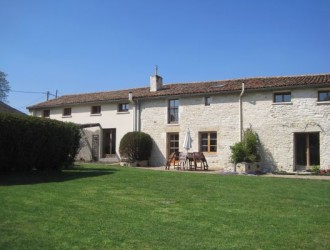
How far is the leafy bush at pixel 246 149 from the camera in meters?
19.4

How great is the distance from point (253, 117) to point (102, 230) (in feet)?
52.4

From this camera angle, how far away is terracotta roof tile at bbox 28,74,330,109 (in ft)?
65.2

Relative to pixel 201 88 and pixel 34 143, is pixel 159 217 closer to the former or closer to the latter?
pixel 34 143

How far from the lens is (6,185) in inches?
434

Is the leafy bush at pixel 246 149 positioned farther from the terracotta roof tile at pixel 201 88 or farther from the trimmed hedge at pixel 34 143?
the trimmed hedge at pixel 34 143

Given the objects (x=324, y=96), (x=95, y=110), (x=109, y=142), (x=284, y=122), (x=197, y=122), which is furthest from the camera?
(x=95, y=110)

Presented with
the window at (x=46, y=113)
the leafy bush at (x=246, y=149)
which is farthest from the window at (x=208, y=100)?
the window at (x=46, y=113)

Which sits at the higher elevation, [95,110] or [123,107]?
[123,107]

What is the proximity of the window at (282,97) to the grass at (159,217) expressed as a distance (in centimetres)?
935

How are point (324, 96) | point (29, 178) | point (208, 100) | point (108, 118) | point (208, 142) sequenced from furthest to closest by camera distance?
point (108, 118)
point (208, 100)
point (208, 142)
point (324, 96)
point (29, 178)

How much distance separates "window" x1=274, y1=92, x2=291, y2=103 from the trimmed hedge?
10686 millimetres

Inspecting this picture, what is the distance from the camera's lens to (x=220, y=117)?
71.4 feet

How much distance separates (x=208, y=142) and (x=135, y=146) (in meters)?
4.41

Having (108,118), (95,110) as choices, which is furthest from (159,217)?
(95,110)
